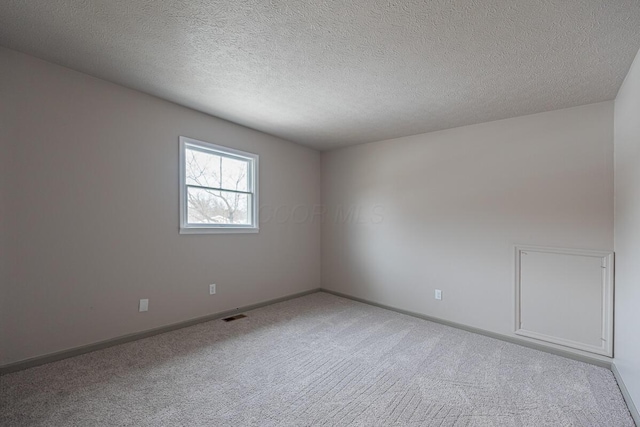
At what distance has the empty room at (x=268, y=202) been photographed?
73.7 inches

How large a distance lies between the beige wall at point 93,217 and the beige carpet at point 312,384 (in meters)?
0.34

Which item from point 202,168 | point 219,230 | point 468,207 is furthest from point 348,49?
point 219,230

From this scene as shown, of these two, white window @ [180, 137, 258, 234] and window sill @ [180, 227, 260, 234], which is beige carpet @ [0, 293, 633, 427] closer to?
window sill @ [180, 227, 260, 234]

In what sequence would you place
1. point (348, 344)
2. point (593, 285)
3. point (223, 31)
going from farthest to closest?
1. point (348, 344)
2. point (593, 285)
3. point (223, 31)

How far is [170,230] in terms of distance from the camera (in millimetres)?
3209

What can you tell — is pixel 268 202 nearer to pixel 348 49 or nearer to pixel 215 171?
pixel 215 171

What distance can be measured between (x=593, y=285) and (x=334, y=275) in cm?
321

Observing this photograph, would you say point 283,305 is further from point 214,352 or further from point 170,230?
point 170,230

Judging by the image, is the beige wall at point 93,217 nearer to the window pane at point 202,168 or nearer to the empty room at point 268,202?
the empty room at point 268,202

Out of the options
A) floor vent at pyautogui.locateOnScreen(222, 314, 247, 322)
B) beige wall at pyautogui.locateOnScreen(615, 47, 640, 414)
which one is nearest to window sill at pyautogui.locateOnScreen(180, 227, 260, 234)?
floor vent at pyautogui.locateOnScreen(222, 314, 247, 322)

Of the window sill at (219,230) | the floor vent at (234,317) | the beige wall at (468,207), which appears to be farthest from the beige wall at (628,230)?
the window sill at (219,230)

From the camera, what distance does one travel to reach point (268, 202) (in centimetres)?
429

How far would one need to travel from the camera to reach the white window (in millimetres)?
3373

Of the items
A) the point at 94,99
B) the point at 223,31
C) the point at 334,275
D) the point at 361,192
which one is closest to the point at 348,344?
the point at 334,275
